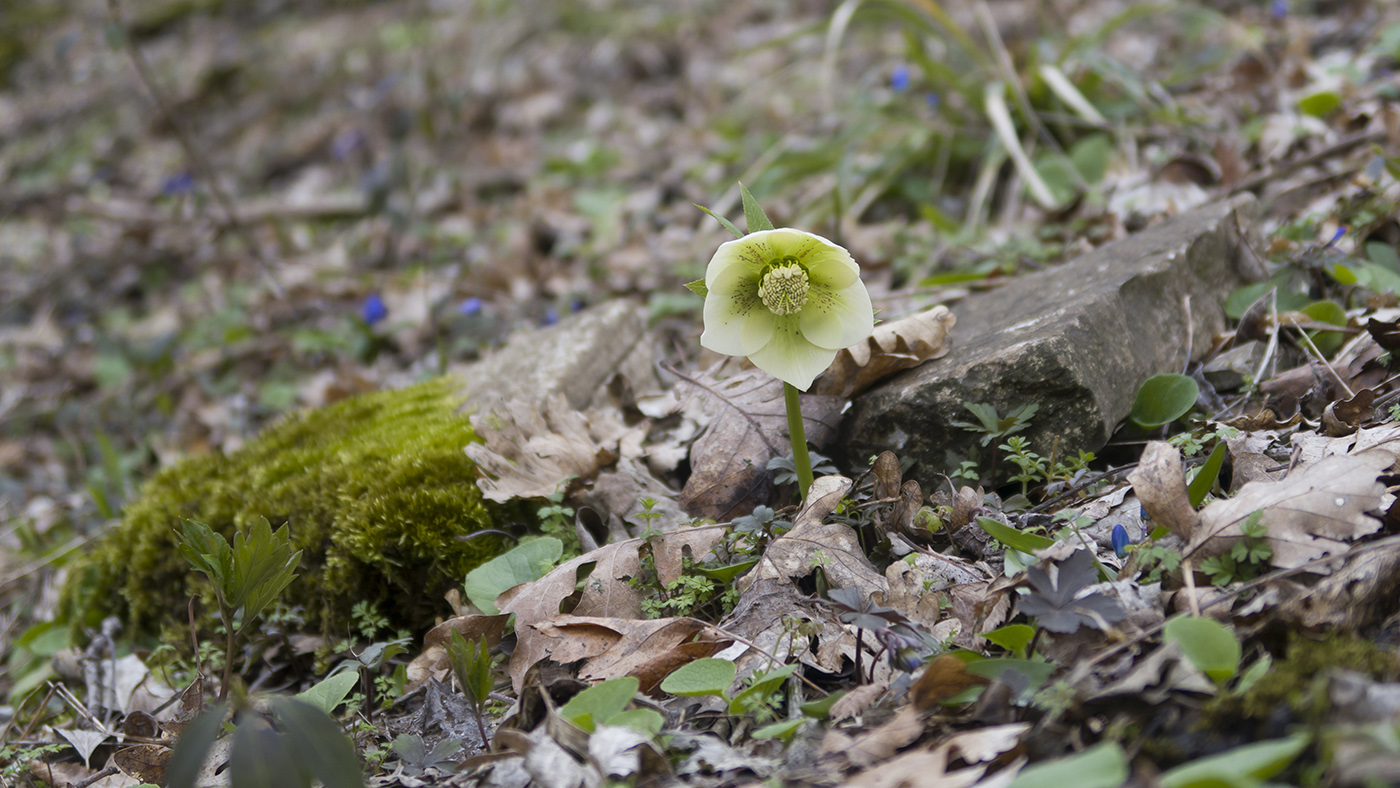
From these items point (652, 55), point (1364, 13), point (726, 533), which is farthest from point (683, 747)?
point (652, 55)

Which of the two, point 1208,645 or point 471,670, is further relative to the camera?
point 471,670

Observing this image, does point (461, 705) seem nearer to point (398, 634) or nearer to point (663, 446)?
point (398, 634)

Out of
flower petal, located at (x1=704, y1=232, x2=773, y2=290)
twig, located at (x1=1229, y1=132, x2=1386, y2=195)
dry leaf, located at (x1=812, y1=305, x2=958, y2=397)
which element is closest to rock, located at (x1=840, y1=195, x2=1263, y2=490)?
dry leaf, located at (x1=812, y1=305, x2=958, y2=397)

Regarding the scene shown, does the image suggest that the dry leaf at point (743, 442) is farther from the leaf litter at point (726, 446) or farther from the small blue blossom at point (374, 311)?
the small blue blossom at point (374, 311)

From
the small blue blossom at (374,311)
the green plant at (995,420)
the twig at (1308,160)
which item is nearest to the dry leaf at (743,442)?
the green plant at (995,420)

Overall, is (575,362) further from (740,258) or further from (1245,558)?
(1245,558)

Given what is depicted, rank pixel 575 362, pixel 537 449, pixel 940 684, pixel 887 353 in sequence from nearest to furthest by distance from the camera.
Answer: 1. pixel 940 684
2. pixel 887 353
3. pixel 537 449
4. pixel 575 362

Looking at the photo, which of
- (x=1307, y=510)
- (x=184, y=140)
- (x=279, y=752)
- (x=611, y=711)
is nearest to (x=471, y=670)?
(x=611, y=711)
